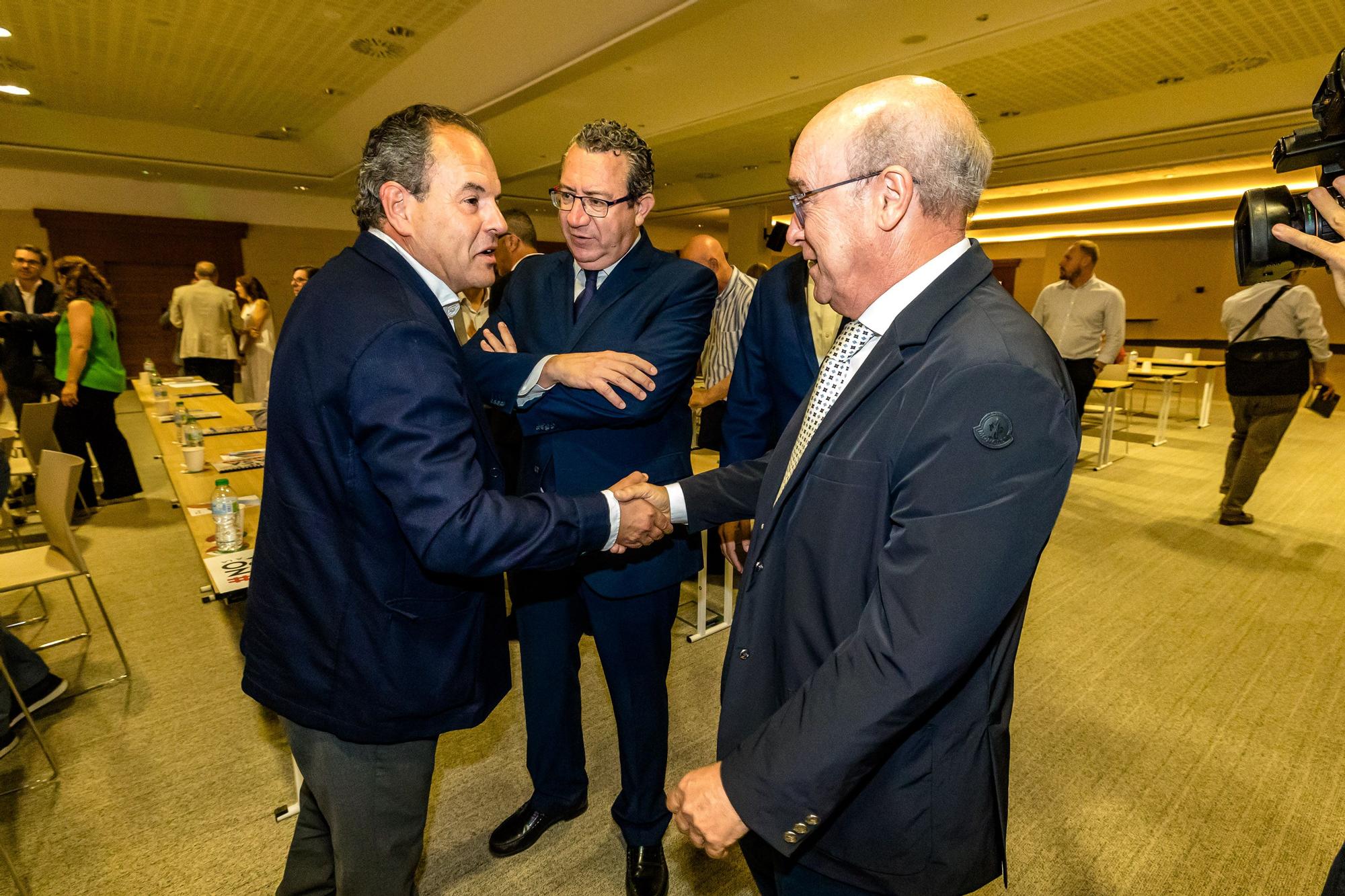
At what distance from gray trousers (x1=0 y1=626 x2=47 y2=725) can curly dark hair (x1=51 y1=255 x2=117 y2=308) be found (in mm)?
2923

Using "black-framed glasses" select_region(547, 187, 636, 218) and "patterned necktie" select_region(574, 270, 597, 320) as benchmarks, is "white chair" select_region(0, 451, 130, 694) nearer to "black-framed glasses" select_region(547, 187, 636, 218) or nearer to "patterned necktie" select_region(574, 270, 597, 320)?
"patterned necktie" select_region(574, 270, 597, 320)

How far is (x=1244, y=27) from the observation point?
18.1ft

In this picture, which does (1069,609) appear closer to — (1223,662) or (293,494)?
(1223,662)

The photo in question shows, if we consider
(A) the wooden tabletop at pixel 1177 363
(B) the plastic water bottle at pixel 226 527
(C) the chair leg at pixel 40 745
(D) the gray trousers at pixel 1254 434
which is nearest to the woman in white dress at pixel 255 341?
(C) the chair leg at pixel 40 745

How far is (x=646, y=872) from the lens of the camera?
1.80m

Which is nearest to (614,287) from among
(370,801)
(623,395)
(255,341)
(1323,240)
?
(623,395)

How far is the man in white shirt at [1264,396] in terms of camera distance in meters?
4.49

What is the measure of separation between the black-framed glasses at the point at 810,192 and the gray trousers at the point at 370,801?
111 cm

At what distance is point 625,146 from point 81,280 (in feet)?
17.0

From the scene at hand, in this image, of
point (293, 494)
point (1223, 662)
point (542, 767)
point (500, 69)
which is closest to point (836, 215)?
point (293, 494)

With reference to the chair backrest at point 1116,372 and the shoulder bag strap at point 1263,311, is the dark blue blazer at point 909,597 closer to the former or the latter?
the shoulder bag strap at point 1263,311

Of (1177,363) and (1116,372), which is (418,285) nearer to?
(1116,372)

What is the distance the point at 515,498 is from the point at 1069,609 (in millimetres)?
3366

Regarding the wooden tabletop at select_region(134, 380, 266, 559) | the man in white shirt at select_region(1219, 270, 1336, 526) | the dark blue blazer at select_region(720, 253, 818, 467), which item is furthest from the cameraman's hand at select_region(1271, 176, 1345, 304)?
the man in white shirt at select_region(1219, 270, 1336, 526)
